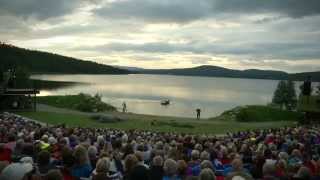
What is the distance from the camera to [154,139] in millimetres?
17828

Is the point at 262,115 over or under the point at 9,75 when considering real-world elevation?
under

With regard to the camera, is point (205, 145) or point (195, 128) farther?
point (195, 128)

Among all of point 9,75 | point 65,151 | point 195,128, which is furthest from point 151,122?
point 65,151

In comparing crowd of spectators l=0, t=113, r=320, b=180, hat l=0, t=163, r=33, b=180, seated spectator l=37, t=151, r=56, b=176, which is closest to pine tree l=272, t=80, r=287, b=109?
crowd of spectators l=0, t=113, r=320, b=180

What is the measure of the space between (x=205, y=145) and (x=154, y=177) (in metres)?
6.39

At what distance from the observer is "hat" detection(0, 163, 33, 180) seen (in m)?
7.67

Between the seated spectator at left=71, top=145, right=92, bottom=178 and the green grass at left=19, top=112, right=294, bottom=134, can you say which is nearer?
the seated spectator at left=71, top=145, right=92, bottom=178

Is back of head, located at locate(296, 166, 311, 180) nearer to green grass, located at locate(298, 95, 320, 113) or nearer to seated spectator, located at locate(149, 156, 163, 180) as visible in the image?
seated spectator, located at locate(149, 156, 163, 180)

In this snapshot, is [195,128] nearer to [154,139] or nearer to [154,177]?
[154,139]

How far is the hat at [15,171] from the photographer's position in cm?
767

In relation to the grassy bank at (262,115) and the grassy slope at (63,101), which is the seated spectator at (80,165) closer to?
the grassy bank at (262,115)

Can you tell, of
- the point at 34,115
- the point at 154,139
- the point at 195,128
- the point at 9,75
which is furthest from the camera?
the point at 9,75

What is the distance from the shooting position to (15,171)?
7.75 metres

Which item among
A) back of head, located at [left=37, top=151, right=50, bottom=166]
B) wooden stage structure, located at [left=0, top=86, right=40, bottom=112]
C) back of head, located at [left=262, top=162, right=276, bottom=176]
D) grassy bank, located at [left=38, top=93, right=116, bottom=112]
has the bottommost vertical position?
grassy bank, located at [left=38, top=93, right=116, bottom=112]
